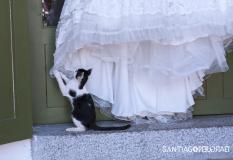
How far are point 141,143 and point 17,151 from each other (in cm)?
102

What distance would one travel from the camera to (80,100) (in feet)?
13.7

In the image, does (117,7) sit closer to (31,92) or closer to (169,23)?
(169,23)

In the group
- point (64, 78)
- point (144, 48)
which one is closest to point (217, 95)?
point (144, 48)

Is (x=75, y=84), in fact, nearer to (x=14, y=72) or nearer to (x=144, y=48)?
(x=14, y=72)

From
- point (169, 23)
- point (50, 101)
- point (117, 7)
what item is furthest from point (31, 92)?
point (169, 23)

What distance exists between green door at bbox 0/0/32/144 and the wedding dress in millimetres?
362

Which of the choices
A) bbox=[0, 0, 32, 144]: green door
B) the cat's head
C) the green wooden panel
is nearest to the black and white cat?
the cat's head

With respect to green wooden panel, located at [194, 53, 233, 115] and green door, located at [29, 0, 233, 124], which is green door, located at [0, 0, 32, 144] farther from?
green wooden panel, located at [194, 53, 233, 115]

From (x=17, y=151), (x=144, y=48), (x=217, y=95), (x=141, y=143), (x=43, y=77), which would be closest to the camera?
(x=17, y=151)

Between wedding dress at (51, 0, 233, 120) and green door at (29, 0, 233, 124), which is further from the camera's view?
green door at (29, 0, 233, 124)

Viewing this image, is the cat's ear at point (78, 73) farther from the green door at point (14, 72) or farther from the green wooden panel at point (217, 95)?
the green wooden panel at point (217, 95)

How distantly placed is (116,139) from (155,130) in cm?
34

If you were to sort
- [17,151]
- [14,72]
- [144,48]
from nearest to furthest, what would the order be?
[14,72] < [17,151] < [144,48]

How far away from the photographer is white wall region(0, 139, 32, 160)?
4.01 meters
